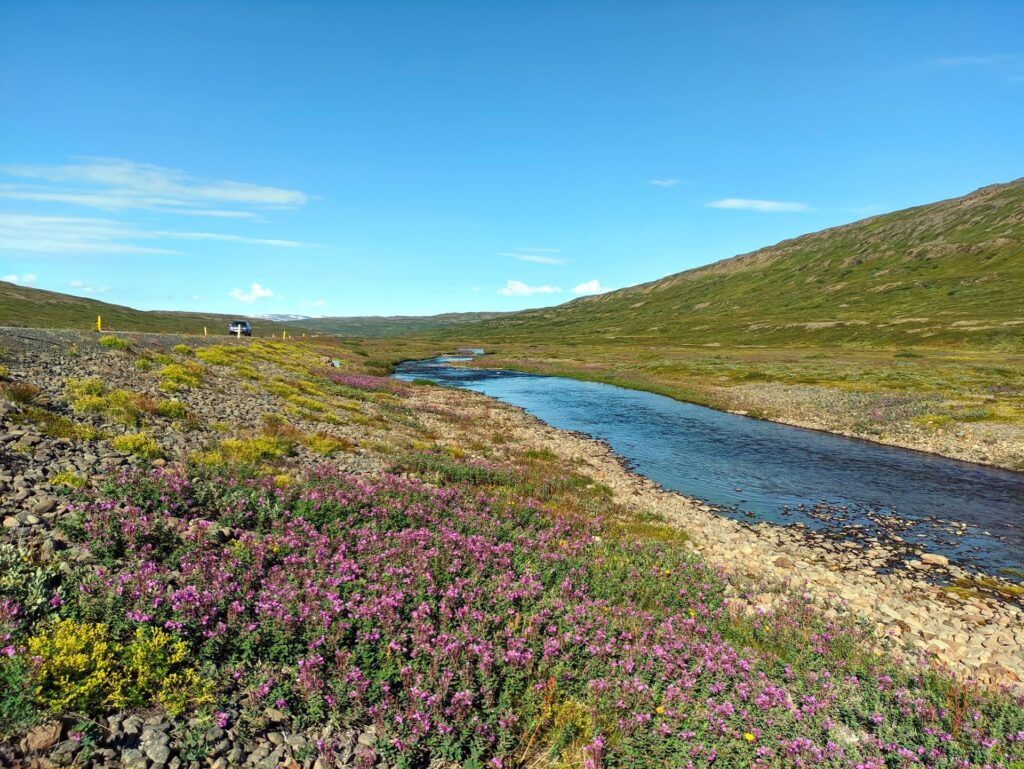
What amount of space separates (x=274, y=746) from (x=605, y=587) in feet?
22.0

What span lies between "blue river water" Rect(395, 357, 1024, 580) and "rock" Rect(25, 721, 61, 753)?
2053 centimetres

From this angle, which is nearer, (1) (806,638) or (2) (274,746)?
(2) (274,746)

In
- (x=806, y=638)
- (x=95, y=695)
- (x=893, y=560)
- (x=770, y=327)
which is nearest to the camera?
(x=95, y=695)

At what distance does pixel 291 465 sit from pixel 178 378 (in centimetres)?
1279

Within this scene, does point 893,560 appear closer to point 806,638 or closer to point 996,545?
point 996,545

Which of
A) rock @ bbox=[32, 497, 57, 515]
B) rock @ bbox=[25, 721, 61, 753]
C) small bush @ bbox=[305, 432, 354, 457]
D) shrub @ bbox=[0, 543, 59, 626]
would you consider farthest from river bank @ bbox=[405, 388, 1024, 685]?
rock @ bbox=[32, 497, 57, 515]

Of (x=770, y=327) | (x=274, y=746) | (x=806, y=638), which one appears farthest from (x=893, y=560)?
(x=770, y=327)

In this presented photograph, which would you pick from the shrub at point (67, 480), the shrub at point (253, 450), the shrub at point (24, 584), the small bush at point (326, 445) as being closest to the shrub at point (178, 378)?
the small bush at point (326, 445)

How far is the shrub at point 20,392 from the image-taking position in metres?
13.9

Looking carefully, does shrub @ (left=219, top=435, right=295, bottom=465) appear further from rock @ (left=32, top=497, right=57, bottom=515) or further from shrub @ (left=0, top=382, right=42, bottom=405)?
rock @ (left=32, top=497, right=57, bottom=515)

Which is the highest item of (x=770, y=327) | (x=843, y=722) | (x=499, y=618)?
(x=770, y=327)

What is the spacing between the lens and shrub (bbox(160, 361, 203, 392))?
863 inches

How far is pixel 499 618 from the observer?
7969mm

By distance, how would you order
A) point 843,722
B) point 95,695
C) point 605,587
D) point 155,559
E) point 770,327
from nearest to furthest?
point 95,695 → point 843,722 → point 155,559 → point 605,587 → point 770,327
